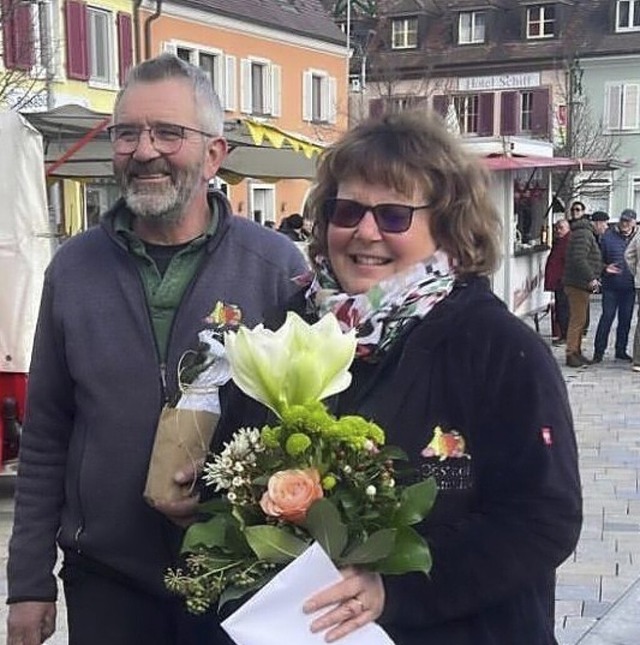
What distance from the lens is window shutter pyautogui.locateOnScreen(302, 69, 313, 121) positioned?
3372 centimetres

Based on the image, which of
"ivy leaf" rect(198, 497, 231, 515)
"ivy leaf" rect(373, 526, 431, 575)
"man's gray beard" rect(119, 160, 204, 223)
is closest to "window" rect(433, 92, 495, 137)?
"man's gray beard" rect(119, 160, 204, 223)

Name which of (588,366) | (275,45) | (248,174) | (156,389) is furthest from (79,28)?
(156,389)

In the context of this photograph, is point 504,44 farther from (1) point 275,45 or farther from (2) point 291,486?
(2) point 291,486

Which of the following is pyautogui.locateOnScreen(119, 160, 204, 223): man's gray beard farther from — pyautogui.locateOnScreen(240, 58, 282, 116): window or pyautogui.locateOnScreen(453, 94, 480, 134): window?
pyautogui.locateOnScreen(453, 94, 480, 134): window

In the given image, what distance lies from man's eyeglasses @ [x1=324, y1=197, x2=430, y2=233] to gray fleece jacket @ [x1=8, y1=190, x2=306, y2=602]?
16.0 inches

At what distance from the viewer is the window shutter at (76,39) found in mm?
24000

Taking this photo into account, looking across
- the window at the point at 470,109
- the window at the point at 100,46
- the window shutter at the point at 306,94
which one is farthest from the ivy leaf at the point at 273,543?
the window at the point at 470,109

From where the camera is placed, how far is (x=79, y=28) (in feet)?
79.7

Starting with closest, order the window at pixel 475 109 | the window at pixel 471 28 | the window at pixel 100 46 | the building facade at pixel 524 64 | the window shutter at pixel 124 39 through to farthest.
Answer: the window at pixel 100 46 < the window shutter at pixel 124 39 < the building facade at pixel 524 64 < the window at pixel 475 109 < the window at pixel 471 28

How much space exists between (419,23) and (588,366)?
36588mm

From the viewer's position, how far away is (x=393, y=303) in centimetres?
196

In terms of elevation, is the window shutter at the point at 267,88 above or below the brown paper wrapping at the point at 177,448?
above

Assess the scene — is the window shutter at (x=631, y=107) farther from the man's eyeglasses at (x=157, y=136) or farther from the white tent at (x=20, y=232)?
the man's eyeglasses at (x=157, y=136)

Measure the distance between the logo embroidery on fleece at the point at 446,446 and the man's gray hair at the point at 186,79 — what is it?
1038 mm
